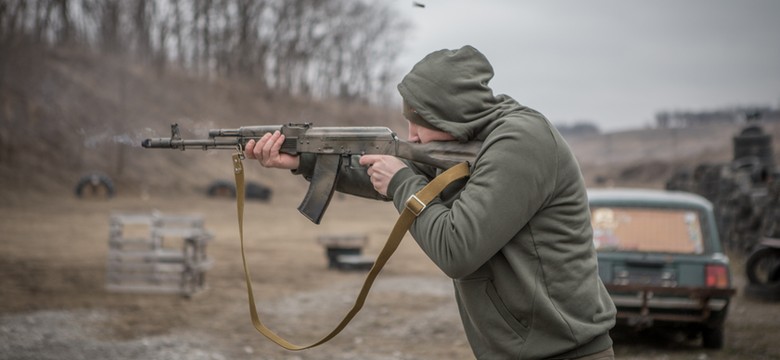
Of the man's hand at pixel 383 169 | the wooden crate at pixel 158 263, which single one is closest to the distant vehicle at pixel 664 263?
the man's hand at pixel 383 169

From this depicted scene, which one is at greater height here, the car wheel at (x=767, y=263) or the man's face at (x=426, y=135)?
the man's face at (x=426, y=135)

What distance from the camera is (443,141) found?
9.82 feet

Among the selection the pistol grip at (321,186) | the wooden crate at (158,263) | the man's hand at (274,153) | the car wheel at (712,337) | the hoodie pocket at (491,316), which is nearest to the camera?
the hoodie pocket at (491,316)

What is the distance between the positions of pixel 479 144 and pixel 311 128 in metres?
0.98


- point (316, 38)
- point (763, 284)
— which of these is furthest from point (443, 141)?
point (316, 38)

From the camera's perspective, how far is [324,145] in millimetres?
3525

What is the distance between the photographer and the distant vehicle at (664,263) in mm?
8859

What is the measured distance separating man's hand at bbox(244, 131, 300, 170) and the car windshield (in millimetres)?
6131

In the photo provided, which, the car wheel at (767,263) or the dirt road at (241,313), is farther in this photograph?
the car wheel at (767,263)

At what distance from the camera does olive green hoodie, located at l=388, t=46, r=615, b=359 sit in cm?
253

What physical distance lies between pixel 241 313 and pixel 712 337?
6302 mm

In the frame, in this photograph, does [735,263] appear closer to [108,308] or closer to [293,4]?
[108,308]

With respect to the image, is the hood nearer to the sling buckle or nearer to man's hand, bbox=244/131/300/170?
the sling buckle

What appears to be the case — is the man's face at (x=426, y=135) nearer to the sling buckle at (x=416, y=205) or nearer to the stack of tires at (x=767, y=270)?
the sling buckle at (x=416, y=205)
